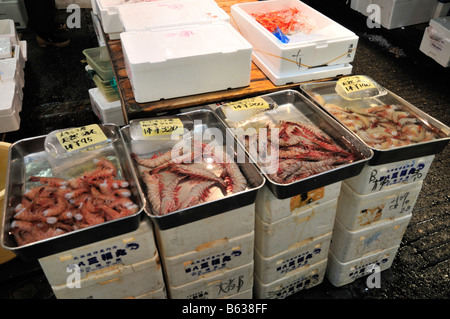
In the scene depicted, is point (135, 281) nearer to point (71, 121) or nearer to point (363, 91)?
point (363, 91)

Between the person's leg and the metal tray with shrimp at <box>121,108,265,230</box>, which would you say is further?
the person's leg

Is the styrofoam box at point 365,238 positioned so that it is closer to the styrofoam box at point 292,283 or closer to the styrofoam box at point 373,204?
the styrofoam box at point 373,204

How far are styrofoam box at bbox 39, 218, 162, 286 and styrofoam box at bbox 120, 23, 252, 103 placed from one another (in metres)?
1.03

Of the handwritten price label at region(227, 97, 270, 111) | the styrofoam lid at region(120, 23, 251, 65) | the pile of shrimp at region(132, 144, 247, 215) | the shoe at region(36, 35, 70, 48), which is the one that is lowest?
the shoe at region(36, 35, 70, 48)

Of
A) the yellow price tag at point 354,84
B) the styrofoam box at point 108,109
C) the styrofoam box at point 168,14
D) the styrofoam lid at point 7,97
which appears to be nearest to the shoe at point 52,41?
the styrofoam lid at point 7,97

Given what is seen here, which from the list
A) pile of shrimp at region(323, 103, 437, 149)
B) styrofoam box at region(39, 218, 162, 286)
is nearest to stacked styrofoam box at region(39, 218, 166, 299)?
styrofoam box at region(39, 218, 162, 286)

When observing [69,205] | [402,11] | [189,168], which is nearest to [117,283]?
[69,205]

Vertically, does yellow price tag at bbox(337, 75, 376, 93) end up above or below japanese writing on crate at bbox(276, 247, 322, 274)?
above

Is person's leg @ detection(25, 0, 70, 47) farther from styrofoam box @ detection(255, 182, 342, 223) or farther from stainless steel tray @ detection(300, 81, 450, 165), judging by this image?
styrofoam box @ detection(255, 182, 342, 223)

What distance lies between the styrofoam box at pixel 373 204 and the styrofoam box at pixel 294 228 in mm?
136

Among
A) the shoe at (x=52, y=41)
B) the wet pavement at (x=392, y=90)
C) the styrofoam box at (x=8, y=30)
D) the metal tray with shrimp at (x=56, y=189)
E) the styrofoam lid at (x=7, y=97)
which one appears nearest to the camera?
the metal tray with shrimp at (x=56, y=189)

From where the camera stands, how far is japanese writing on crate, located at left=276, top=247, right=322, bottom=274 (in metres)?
2.54

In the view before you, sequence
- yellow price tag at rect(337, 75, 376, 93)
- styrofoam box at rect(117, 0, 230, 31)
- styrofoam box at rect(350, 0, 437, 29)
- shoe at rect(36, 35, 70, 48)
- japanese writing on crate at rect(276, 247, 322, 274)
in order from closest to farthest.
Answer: japanese writing on crate at rect(276, 247, 322, 274) → yellow price tag at rect(337, 75, 376, 93) → styrofoam box at rect(117, 0, 230, 31) → styrofoam box at rect(350, 0, 437, 29) → shoe at rect(36, 35, 70, 48)

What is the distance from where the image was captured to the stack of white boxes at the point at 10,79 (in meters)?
3.74
